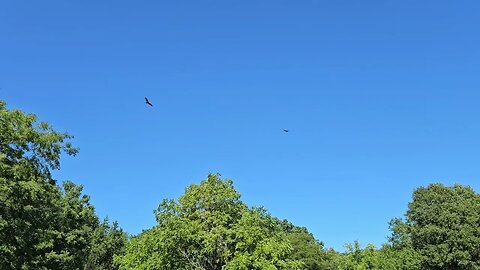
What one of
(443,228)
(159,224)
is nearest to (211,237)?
(159,224)

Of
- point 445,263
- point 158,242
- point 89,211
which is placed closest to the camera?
point 158,242

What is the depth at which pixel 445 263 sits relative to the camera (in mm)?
58438

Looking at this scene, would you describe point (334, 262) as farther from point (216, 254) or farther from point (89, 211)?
point (216, 254)

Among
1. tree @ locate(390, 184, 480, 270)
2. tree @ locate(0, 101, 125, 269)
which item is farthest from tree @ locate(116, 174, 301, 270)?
tree @ locate(390, 184, 480, 270)

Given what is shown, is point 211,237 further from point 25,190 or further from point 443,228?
point 443,228

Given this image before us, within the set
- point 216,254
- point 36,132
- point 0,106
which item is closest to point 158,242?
point 216,254

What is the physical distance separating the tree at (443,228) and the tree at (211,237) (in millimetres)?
33160

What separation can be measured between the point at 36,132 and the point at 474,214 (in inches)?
1874

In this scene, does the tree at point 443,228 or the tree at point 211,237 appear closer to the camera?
the tree at point 211,237

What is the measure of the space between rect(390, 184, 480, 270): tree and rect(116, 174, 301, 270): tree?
33.2 m

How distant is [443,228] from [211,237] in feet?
127

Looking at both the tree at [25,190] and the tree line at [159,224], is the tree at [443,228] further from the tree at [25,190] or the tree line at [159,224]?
the tree at [25,190]

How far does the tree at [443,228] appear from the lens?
57.4 metres

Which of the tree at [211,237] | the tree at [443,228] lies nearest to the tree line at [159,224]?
the tree at [211,237]
